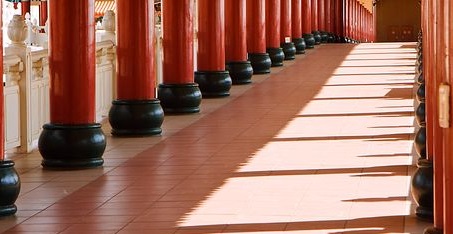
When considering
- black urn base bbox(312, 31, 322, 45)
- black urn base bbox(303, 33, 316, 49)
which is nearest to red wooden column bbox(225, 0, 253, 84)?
black urn base bbox(303, 33, 316, 49)

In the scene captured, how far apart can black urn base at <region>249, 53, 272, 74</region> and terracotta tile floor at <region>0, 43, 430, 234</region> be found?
4.91 metres

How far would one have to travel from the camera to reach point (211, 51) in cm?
1580

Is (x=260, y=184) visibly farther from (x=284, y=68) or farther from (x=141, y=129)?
(x=284, y=68)

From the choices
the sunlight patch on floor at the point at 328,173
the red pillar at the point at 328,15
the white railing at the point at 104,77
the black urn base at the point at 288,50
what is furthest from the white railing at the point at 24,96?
the red pillar at the point at 328,15

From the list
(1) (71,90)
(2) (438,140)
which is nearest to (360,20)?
(1) (71,90)

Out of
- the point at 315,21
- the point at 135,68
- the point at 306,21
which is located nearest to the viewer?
the point at 135,68

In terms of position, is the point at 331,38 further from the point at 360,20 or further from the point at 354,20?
the point at 360,20

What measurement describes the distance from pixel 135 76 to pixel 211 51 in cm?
397

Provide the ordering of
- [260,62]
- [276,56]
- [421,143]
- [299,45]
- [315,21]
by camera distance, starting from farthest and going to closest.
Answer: [315,21], [299,45], [276,56], [260,62], [421,143]

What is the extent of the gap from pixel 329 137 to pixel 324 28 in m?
23.8

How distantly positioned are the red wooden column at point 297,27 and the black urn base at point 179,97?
12.2 meters

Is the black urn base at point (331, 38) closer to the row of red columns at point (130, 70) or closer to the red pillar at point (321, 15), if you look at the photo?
the red pillar at point (321, 15)

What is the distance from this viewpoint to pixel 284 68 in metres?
21.8

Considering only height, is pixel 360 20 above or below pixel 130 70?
above
